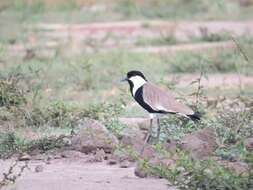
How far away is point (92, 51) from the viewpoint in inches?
669

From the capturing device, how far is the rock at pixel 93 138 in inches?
339

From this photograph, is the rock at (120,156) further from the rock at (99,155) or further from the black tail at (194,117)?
the black tail at (194,117)

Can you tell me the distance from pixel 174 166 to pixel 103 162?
4.41 ft

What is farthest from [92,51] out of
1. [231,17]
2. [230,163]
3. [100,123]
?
[230,163]

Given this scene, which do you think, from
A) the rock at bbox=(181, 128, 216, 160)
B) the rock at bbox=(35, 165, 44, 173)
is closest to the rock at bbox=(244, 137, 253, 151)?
the rock at bbox=(181, 128, 216, 160)

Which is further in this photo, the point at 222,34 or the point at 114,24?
the point at 114,24

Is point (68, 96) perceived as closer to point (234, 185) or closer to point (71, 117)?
point (71, 117)

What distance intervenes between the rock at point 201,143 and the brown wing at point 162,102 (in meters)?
0.19

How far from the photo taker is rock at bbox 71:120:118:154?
860 centimetres

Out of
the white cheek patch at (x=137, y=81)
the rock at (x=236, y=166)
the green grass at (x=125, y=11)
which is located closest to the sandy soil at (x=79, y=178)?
the rock at (x=236, y=166)

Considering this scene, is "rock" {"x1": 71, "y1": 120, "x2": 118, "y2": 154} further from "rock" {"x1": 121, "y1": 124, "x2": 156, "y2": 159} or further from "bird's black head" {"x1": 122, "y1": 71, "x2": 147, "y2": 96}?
"bird's black head" {"x1": 122, "y1": 71, "x2": 147, "y2": 96}

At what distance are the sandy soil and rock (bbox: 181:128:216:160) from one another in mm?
509

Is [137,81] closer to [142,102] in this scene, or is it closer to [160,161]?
[142,102]

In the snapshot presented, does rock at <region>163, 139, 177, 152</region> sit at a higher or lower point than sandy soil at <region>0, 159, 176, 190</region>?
higher
